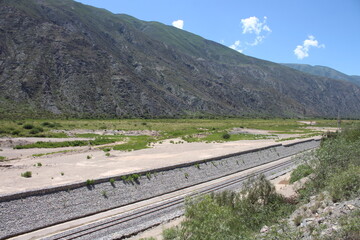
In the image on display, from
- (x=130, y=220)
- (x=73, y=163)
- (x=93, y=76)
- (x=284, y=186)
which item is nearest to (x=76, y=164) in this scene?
(x=73, y=163)

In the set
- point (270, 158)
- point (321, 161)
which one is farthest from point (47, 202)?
point (270, 158)

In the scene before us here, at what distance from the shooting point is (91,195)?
21859 mm

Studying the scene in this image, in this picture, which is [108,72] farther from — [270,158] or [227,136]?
[270,158]

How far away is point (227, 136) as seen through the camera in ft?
213

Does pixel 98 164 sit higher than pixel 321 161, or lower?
lower

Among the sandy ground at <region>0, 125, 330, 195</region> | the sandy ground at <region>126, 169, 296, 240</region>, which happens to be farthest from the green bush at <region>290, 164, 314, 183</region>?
the sandy ground at <region>0, 125, 330, 195</region>

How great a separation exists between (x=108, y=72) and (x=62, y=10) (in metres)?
56.9

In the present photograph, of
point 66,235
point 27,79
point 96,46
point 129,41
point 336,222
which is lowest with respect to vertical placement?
point 66,235

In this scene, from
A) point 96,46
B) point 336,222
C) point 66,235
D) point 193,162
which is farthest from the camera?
point 96,46

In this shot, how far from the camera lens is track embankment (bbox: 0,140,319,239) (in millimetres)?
17969

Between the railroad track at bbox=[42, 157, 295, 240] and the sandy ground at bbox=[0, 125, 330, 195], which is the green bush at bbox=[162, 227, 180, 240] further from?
the sandy ground at bbox=[0, 125, 330, 195]

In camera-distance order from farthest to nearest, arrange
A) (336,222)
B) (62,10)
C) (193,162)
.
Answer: (62,10)
(193,162)
(336,222)

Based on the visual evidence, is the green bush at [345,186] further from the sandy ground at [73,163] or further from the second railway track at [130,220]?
the sandy ground at [73,163]

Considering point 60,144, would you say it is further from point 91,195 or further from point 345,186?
point 345,186
